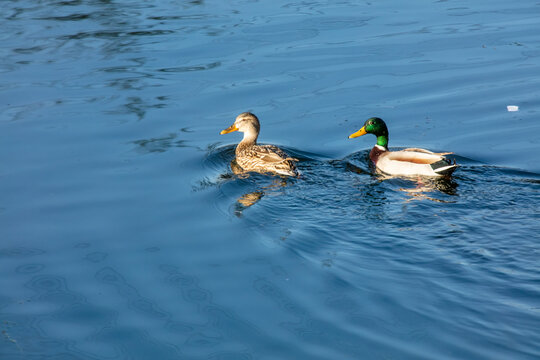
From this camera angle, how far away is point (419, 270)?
6.66m

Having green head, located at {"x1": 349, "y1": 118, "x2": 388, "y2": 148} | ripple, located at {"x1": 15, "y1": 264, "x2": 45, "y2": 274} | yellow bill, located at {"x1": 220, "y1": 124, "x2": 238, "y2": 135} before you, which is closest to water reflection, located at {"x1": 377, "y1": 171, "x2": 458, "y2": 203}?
green head, located at {"x1": 349, "y1": 118, "x2": 388, "y2": 148}

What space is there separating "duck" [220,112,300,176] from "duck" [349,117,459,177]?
45.0 inches

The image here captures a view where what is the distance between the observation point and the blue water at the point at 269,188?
19.3ft

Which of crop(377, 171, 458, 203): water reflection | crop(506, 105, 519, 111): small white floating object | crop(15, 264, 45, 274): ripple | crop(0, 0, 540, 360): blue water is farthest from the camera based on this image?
crop(506, 105, 519, 111): small white floating object

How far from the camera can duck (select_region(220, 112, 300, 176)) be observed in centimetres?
938

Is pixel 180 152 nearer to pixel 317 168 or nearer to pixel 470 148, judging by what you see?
pixel 317 168

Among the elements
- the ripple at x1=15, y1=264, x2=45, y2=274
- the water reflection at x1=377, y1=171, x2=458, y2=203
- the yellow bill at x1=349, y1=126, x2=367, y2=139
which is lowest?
the ripple at x1=15, y1=264, x2=45, y2=274

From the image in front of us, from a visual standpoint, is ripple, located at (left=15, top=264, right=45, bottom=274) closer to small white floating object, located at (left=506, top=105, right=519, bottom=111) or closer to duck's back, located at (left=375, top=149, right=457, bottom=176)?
duck's back, located at (left=375, top=149, right=457, bottom=176)

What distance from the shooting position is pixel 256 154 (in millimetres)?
9758

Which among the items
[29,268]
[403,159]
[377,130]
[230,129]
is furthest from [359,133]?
[29,268]

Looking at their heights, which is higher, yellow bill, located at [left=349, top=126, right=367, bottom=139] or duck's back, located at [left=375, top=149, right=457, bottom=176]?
yellow bill, located at [left=349, top=126, right=367, bottom=139]

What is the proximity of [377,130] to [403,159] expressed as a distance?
84cm

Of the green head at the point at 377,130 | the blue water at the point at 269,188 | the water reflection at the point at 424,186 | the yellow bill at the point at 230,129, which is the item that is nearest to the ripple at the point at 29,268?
the blue water at the point at 269,188

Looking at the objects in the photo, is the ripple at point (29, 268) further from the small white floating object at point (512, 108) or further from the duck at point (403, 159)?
the small white floating object at point (512, 108)
